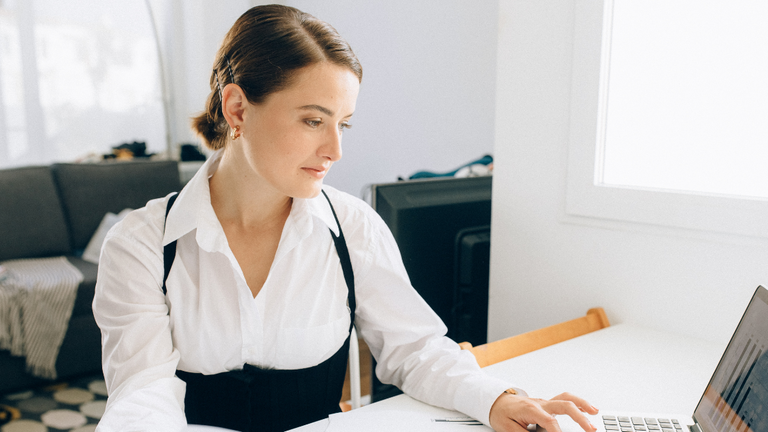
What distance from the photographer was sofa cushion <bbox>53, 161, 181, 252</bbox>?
9.86ft

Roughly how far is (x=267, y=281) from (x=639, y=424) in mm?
644

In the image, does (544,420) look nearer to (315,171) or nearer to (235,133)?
(315,171)

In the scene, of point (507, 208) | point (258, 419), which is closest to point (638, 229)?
point (507, 208)

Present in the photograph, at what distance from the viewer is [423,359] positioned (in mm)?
995

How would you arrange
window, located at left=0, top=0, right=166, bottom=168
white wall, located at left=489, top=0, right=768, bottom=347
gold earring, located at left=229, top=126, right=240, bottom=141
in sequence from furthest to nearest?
1. window, located at left=0, top=0, right=166, bottom=168
2. white wall, located at left=489, top=0, right=768, bottom=347
3. gold earring, located at left=229, top=126, right=240, bottom=141

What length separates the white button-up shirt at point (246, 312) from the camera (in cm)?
91

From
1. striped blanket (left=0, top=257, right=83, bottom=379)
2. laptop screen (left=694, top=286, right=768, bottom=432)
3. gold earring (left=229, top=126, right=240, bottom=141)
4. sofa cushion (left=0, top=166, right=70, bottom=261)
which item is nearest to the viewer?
laptop screen (left=694, top=286, right=768, bottom=432)

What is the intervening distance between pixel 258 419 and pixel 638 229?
0.89m

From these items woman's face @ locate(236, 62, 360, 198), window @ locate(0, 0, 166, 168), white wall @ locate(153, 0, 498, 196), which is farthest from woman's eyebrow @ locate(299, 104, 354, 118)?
window @ locate(0, 0, 166, 168)

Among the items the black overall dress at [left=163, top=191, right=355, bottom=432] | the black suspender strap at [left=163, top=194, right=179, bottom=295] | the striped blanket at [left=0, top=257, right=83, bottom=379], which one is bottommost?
the striped blanket at [left=0, top=257, right=83, bottom=379]

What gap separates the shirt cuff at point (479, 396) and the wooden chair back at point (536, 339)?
0.18m

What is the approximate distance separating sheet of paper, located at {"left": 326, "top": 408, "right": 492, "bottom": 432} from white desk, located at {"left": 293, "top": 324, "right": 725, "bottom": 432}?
0.8 inches

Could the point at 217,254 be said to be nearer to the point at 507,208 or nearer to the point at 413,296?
the point at 413,296

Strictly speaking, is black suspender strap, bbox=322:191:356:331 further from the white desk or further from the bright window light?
the bright window light
